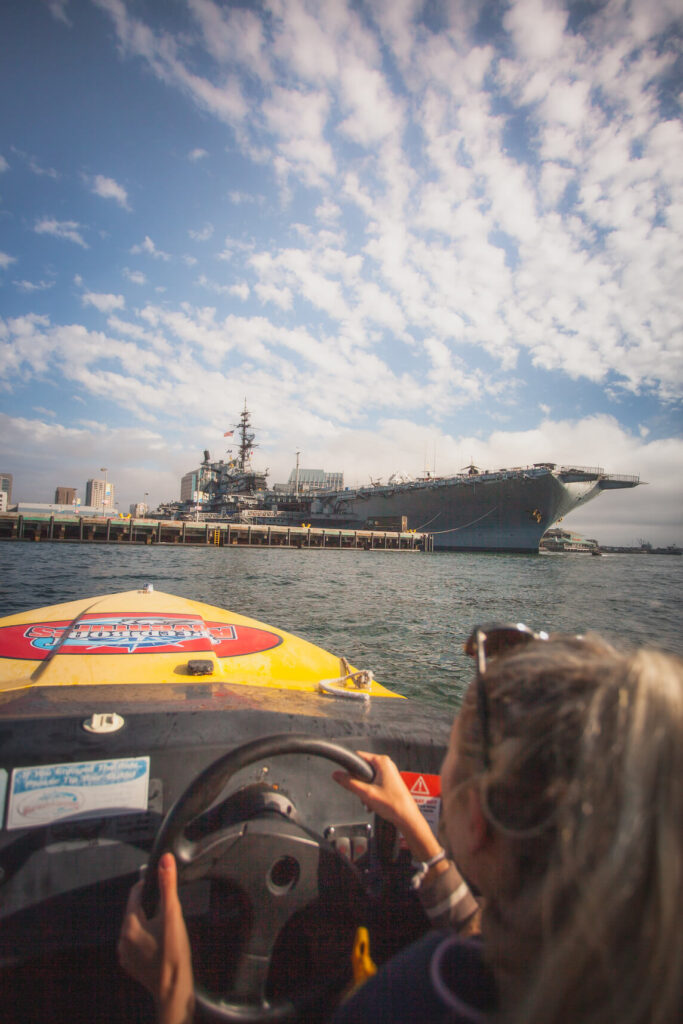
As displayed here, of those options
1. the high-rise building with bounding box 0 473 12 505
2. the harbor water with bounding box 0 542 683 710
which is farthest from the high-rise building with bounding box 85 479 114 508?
the harbor water with bounding box 0 542 683 710

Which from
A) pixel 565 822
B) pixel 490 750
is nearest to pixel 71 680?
pixel 490 750

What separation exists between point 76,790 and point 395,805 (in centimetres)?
92

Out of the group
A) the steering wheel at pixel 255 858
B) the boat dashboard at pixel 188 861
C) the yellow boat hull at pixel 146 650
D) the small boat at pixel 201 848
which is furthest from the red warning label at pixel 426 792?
the yellow boat hull at pixel 146 650

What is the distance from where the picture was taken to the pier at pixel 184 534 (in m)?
36.0

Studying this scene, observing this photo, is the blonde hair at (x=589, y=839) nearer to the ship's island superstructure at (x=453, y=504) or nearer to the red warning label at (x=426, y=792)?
the red warning label at (x=426, y=792)

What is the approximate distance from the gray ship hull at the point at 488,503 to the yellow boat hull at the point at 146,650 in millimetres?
39208

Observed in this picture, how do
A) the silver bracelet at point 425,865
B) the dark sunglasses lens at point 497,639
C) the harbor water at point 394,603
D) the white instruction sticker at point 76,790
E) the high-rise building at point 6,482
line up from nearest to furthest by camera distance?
the dark sunglasses lens at point 497,639 → the silver bracelet at point 425,865 → the white instruction sticker at point 76,790 → the harbor water at point 394,603 → the high-rise building at point 6,482

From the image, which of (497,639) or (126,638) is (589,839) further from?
(126,638)

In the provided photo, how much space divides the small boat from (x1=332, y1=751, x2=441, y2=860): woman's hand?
0.26ft

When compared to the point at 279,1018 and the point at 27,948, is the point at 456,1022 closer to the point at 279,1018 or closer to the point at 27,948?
the point at 279,1018

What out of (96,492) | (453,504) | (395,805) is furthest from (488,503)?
(96,492)

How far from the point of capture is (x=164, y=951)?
2.94 ft

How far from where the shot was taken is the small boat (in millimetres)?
1132

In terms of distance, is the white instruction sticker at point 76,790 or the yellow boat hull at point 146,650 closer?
the white instruction sticker at point 76,790
